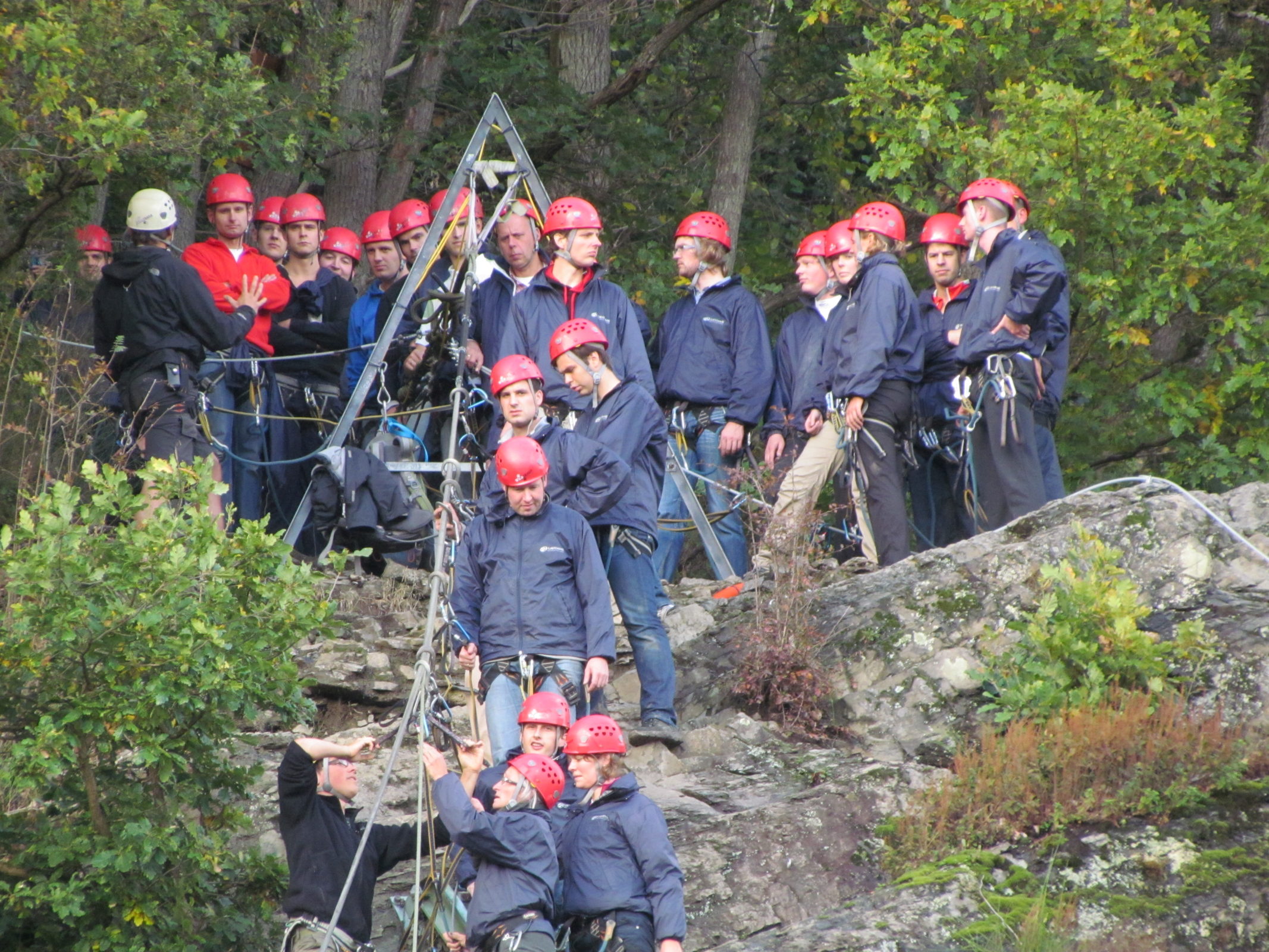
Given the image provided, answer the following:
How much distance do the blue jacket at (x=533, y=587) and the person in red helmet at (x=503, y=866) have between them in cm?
126

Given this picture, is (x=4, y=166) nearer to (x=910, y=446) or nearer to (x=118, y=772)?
(x=118, y=772)

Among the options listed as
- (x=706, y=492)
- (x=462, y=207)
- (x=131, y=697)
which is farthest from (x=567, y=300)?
(x=131, y=697)

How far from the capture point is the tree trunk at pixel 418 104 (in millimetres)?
13719

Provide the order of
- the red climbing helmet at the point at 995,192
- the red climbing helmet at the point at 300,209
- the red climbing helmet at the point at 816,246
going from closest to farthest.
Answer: the red climbing helmet at the point at 995,192, the red climbing helmet at the point at 816,246, the red climbing helmet at the point at 300,209

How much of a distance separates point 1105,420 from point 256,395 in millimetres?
7348

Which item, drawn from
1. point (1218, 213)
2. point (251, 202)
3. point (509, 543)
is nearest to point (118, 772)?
point (509, 543)

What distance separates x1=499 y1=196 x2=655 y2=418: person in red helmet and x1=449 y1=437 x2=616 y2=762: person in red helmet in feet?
5.21

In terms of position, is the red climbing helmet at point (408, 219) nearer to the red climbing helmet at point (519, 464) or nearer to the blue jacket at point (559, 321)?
the blue jacket at point (559, 321)

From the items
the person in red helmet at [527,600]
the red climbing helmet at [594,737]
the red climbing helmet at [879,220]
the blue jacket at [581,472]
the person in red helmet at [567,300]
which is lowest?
the red climbing helmet at [594,737]

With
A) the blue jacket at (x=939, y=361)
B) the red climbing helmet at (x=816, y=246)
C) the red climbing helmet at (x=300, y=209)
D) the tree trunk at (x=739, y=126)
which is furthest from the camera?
the tree trunk at (x=739, y=126)

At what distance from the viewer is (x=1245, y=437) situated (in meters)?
13.1

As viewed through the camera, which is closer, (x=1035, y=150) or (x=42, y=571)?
(x=42, y=571)

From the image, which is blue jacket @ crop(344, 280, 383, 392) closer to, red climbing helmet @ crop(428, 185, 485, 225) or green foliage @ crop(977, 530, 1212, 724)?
red climbing helmet @ crop(428, 185, 485, 225)

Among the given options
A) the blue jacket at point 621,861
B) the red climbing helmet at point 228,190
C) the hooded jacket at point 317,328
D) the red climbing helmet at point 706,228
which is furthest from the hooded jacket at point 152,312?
the blue jacket at point 621,861
